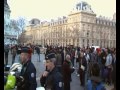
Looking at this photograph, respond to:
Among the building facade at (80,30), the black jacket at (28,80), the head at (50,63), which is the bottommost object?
the black jacket at (28,80)

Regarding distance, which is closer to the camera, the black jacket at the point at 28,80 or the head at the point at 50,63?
the head at the point at 50,63

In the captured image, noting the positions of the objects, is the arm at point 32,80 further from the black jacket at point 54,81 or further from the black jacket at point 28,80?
the black jacket at point 54,81

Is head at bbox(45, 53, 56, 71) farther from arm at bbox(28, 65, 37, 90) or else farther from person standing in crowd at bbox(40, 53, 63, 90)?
arm at bbox(28, 65, 37, 90)

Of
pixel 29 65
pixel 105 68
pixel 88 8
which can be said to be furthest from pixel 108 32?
pixel 29 65

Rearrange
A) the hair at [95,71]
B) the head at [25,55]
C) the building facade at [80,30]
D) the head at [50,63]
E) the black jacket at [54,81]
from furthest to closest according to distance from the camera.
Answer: the building facade at [80,30], the head at [25,55], the hair at [95,71], the head at [50,63], the black jacket at [54,81]

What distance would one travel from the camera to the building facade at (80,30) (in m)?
111

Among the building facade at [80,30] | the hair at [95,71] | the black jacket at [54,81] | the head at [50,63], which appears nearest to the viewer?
the black jacket at [54,81]

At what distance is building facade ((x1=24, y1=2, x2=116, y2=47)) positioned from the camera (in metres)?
111

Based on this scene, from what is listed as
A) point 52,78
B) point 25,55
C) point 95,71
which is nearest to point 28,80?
point 25,55

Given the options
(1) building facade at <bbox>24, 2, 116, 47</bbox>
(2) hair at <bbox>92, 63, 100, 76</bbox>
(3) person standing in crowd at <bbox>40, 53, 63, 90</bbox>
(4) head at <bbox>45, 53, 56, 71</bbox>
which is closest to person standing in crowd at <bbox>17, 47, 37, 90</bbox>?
(3) person standing in crowd at <bbox>40, 53, 63, 90</bbox>

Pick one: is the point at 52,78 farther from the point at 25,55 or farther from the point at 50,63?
the point at 25,55

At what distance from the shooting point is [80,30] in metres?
111

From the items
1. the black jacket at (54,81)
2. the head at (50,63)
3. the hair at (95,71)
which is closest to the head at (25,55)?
the head at (50,63)
